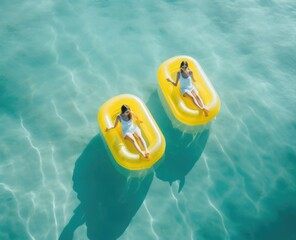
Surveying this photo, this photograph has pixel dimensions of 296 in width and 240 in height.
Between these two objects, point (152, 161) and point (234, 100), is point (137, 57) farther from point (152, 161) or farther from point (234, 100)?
point (152, 161)

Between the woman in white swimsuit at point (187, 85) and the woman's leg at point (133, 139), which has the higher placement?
the woman in white swimsuit at point (187, 85)

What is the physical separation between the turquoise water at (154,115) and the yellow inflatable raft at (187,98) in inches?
20.1

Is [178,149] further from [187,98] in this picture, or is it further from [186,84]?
[186,84]

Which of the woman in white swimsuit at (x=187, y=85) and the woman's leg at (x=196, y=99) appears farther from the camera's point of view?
the woman in white swimsuit at (x=187, y=85)

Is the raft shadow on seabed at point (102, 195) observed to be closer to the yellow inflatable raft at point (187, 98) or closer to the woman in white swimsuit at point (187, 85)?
the yellow inflatable raft at point (187, 98)

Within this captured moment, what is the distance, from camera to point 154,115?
728 cm

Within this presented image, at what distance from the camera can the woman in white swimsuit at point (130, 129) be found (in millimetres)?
6055

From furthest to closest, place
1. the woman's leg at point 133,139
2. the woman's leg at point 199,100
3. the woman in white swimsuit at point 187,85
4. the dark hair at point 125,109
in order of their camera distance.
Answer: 1. the woman in white swimsuit at point 187,85
2. the woman's leg at point 199,100
3. the woman's leg at point 133,139
4. the dark hair at point 125,109

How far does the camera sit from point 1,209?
6152mm

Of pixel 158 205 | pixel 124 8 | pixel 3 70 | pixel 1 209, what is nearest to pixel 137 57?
pixel 124 8

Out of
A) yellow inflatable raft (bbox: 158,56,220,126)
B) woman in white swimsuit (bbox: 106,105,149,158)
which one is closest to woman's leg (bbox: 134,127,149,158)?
woman in white swimsuit (bbox: 106,105,149,158)

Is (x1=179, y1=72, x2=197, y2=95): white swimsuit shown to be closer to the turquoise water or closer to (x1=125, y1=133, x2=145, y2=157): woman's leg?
the turquoise water

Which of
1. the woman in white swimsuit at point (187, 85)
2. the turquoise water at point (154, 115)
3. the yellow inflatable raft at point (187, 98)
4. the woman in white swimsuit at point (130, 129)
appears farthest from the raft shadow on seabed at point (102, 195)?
the woman in white swimsuit at point (187, 85)

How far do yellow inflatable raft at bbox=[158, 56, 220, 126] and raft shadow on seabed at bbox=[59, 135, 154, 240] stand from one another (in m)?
1.32
